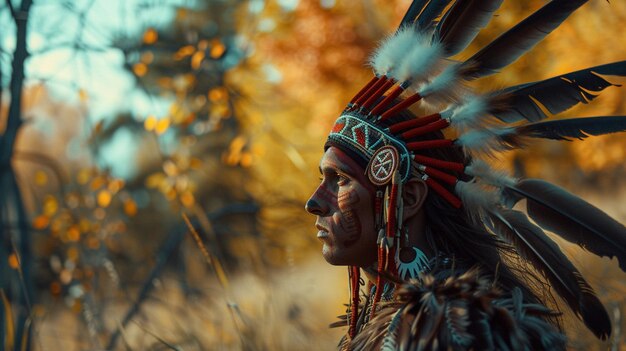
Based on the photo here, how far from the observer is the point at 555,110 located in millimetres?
2615

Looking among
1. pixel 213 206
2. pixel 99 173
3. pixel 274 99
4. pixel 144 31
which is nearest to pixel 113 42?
pixel 144 31

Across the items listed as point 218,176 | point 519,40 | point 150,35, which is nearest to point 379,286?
point 519,40

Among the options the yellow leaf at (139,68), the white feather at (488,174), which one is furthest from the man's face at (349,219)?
the yellow leaf at (139,68)

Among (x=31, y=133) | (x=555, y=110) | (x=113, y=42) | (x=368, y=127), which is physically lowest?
(x=31, y=133)

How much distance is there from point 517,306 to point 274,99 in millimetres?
10466

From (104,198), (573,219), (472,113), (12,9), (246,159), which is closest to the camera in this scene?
(573,219)

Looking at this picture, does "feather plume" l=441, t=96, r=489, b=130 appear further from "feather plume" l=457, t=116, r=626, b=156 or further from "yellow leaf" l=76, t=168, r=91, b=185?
"yellow leaf" l=76, t=168, r=91, b=185

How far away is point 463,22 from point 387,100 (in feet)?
1.15

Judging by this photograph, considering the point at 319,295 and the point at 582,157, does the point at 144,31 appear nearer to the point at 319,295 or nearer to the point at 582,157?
the point at 319,295

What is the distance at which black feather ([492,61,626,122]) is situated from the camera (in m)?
2.61

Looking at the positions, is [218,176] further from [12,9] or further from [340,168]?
[340,168]

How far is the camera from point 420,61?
2768 mm

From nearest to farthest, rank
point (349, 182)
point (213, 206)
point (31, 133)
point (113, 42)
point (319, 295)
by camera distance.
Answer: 1. point (349, 182)
2. point (113, 42)
3. point (319, 295)
4. point (213, 206)
5. point (31, 133)

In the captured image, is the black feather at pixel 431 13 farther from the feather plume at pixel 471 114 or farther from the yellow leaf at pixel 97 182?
the yellow leaf at pixel 97 182
